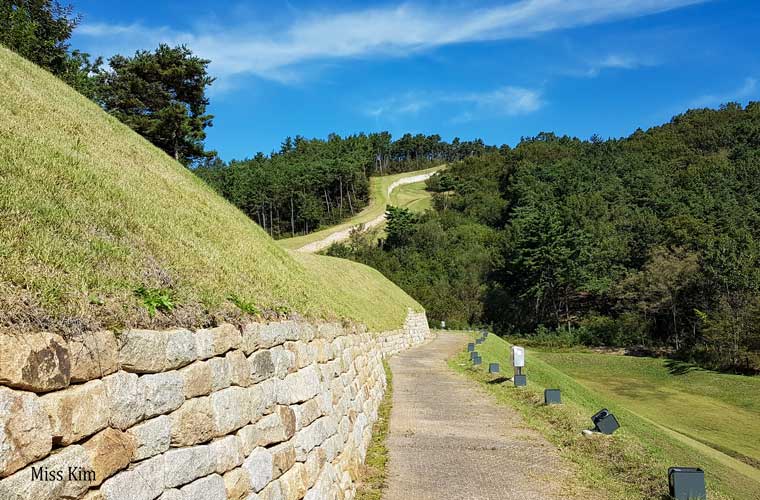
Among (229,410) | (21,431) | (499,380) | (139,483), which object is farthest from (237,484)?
(499,380)

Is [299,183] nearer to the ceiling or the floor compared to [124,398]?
nearer to the ceiling

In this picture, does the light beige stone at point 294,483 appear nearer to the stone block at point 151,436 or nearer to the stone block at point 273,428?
the stone block at point 273,428

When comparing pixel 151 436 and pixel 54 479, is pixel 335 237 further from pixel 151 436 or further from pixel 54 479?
pixel 54 479

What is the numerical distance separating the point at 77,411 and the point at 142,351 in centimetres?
62

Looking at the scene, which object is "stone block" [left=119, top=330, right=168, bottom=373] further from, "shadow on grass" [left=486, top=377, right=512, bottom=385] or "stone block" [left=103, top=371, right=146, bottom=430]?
"shadow on grass" [left=486, top=377, right=512, bottom=385]

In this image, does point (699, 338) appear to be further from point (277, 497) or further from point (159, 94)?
point (277, 497)

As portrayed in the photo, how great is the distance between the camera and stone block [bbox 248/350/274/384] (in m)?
4.90

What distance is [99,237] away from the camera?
189 inches

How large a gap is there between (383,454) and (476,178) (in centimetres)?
9187

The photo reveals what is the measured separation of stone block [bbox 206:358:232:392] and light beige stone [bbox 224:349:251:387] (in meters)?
0.05

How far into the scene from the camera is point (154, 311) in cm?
395

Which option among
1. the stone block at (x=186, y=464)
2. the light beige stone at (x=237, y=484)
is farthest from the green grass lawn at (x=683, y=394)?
the stone block at (x=186, y=464)

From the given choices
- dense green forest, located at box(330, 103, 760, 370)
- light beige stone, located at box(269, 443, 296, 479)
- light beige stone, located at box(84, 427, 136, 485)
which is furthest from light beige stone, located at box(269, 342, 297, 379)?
dense green forest, located at box(330, 103, 760, 370)

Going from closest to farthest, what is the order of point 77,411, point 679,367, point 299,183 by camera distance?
point 77,411
point 679,367
point 299,183
